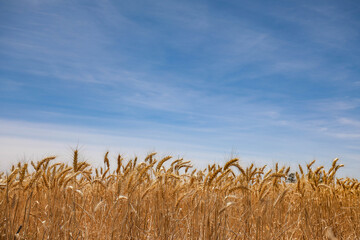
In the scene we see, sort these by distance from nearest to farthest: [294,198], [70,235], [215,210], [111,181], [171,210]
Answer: [215,210], [70,235], [171,210], [111,181], [294,198]

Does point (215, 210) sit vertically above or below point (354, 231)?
above

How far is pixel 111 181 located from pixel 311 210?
3009 mm

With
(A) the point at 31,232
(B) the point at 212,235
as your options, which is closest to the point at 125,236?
(B) the point at 212,235

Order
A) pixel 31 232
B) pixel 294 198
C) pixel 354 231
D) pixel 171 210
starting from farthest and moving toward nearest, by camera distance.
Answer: pixel 294 198, pixel 354 231, pixel 31 232, pixel 171 210

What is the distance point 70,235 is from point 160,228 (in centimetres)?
101

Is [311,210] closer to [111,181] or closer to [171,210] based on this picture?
[171,210]

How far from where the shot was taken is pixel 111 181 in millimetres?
4035

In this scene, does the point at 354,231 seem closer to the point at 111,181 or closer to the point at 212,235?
the point at 212,235

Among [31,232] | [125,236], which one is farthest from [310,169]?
[31,232]

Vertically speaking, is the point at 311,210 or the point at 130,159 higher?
the point at 130,159

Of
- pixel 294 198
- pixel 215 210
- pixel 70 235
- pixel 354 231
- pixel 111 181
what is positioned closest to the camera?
pixel 215 210

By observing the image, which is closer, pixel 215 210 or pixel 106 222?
pixel 215 210

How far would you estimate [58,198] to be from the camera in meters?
3.13

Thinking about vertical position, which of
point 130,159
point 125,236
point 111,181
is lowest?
point 125,236
